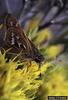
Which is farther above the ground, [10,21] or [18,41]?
[10,21]

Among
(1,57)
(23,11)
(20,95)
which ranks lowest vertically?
(20,95)

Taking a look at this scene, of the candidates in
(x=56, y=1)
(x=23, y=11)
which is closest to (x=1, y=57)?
(x=23, y=11)

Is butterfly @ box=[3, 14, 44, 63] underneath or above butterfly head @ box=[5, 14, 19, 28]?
underneath

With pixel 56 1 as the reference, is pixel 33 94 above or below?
below

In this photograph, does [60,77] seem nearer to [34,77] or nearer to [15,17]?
[34,77]

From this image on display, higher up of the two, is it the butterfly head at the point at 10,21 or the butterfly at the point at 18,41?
the butterfly head at the point at 10,21

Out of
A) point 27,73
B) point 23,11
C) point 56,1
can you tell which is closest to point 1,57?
point 27,73
